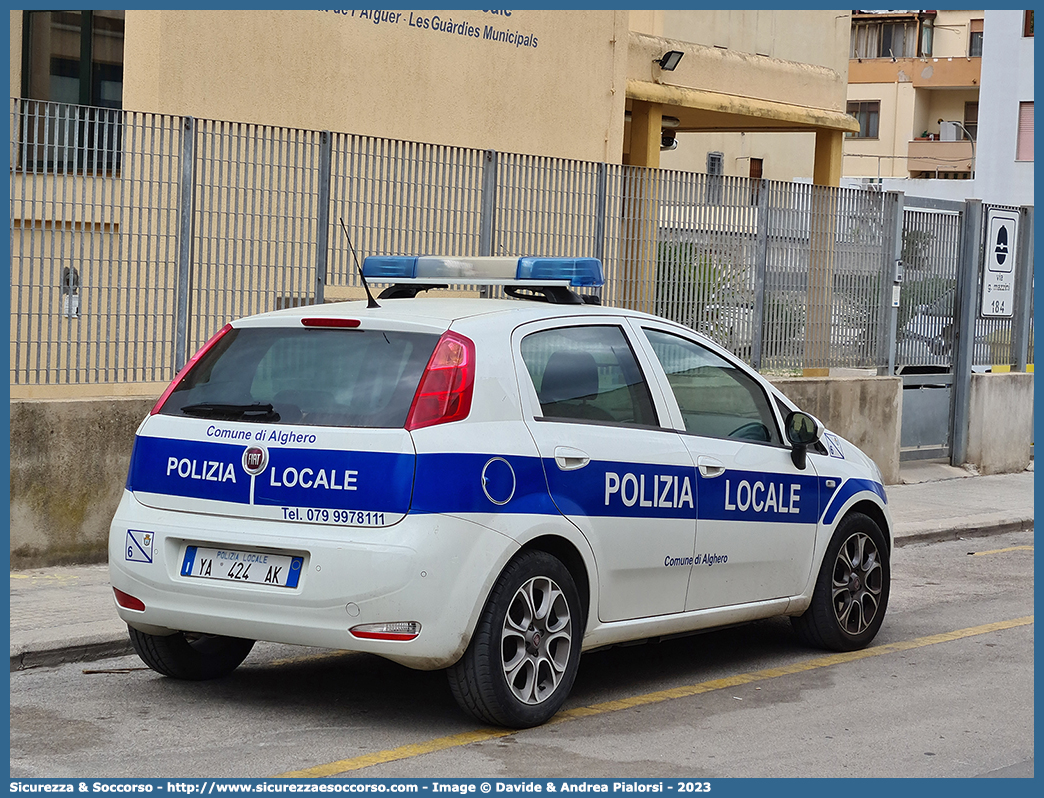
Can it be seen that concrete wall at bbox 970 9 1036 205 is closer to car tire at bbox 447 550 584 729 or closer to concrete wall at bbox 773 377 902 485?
concrete wall at bbox 773 377 902 485

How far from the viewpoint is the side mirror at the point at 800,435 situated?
283 inches

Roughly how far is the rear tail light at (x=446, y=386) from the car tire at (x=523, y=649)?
2.06 feet

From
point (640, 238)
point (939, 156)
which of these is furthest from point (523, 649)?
point (939, 156)

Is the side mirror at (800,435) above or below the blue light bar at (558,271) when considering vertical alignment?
below

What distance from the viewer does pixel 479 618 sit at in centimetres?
559

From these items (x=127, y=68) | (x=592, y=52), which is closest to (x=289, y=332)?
(x=127, y=68)

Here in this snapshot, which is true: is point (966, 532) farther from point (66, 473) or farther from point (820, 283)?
point (66, 473)

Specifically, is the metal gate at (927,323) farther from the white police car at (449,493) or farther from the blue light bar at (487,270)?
the blue light bar at (487,270)

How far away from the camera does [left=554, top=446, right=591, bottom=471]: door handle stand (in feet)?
19.4

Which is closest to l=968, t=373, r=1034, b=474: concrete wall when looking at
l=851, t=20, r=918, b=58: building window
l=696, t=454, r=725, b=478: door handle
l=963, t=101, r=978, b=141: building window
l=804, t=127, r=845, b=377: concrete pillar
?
l=804, t=127, r=845, b=377: concrete pillar

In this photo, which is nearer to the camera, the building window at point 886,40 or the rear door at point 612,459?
the rear door at point 612,459

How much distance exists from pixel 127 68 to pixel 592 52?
592 centimetres

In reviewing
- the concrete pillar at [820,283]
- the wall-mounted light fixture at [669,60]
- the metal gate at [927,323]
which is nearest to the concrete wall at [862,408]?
the concrete pillar at [820,283]

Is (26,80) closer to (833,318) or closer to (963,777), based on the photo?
(833,318)
